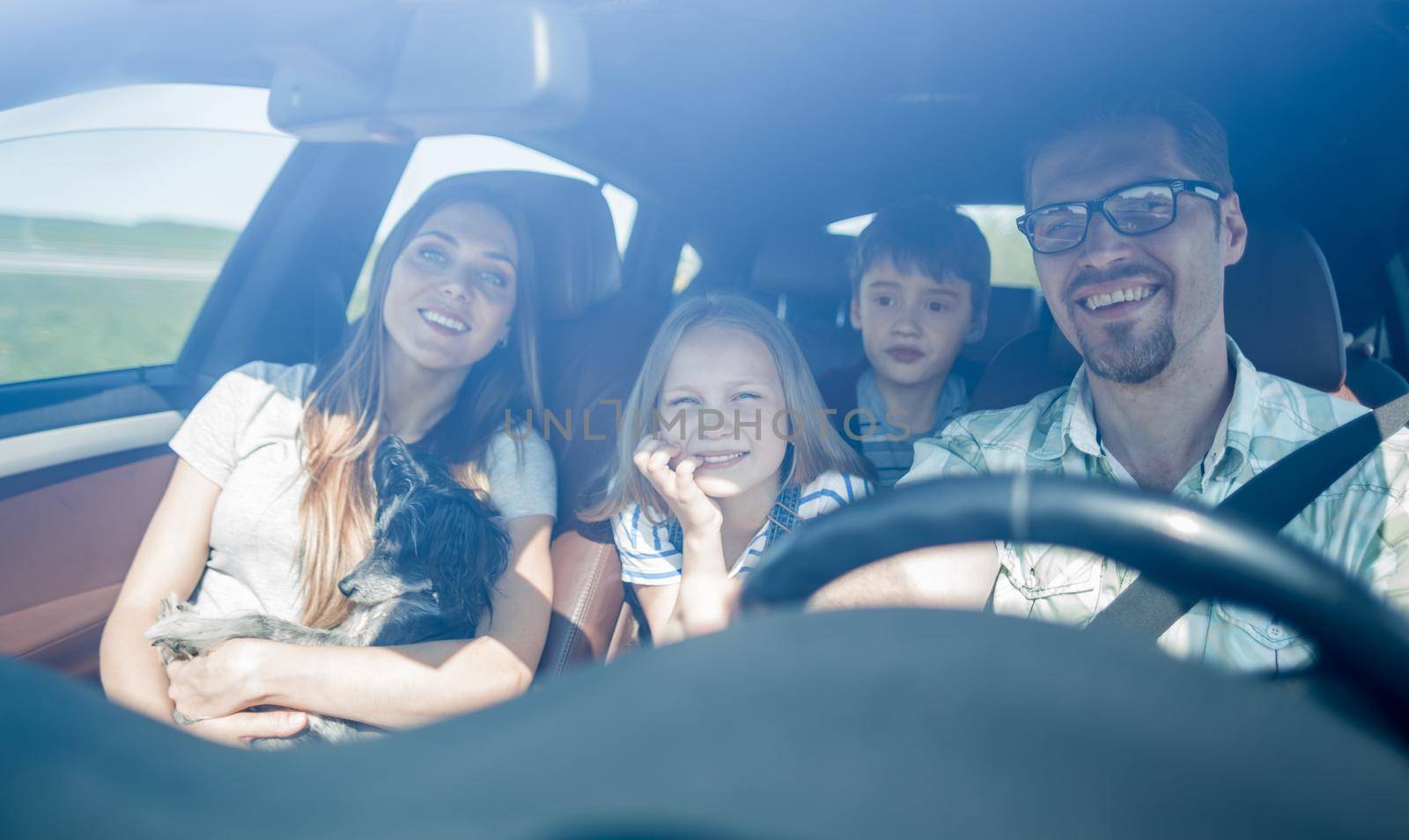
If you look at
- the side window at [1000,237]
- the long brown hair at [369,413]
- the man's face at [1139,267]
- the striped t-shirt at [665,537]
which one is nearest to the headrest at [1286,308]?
the man's face at [1139,267]

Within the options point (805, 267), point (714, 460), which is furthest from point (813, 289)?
point (714, 460)

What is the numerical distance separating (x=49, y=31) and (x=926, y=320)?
1.94m

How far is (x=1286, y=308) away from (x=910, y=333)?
2.79 ft

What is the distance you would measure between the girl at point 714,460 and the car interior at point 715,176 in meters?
0.14

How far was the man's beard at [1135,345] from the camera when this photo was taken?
1.66 meters

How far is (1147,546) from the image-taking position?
21.9 inches

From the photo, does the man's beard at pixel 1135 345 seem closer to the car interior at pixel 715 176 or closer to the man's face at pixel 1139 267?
the man's face at pixel 1139 267

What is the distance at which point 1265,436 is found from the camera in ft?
5.17

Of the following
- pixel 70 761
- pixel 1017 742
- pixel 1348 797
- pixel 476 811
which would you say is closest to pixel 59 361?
pixel 70 761

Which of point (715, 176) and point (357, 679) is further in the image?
point (715, 176)

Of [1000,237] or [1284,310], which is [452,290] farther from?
[1284,310]

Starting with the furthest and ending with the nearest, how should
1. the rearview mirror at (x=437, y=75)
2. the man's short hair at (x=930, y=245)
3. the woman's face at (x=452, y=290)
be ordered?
1. the man's short hair at (x=930, y=245)
2. the woman's face at (x=452, y=290)
3. the rearview mirror at (x=437, y=75)

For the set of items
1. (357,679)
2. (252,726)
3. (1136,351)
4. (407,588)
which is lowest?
(252,726)

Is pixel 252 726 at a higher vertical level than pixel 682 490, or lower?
lower
